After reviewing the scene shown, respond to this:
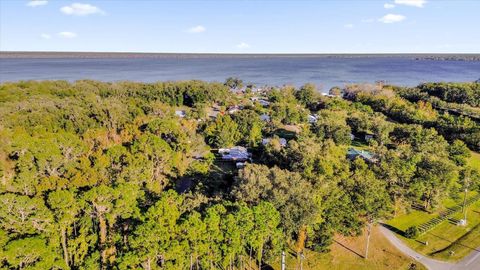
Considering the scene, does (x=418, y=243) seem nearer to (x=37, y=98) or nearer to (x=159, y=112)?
(x=159, y=112)

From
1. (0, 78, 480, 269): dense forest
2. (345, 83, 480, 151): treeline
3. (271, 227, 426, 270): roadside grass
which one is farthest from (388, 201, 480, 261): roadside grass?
(345, 83, 480, 151): treeline

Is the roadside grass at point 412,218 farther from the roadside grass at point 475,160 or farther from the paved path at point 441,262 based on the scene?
the roadside grass at point 475,160

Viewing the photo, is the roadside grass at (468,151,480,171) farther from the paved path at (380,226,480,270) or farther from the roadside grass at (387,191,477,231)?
the paved path at (380,226,480,270)

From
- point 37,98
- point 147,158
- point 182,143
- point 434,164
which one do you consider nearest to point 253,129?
point 182,143

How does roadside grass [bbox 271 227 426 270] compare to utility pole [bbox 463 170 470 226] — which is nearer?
roadside grass [bbox 271 227 426 270]

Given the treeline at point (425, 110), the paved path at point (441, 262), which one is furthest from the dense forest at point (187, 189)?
the paved path at point (441, 262)

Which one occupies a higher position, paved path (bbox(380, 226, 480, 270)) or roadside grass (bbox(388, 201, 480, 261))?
roadside grass (bbox(388, 201, 480, 261))
